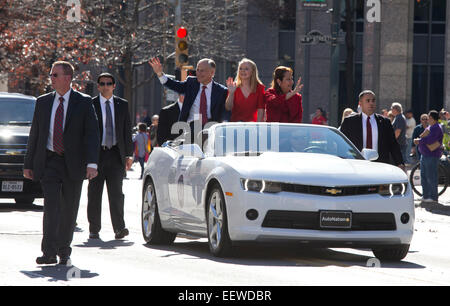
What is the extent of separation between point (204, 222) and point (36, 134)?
2.06m

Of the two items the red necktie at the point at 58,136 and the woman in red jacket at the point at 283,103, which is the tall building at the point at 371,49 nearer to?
the woman in red jacket at the point at 283,103

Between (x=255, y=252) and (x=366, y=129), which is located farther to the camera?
(x=366, y=129)

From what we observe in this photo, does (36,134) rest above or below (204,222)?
above

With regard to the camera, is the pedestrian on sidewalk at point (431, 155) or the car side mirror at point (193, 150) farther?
the pedestrian on sidewalk at point (431, 155)

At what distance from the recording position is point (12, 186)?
1883 centimetres

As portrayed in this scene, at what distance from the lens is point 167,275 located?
968 centimetres

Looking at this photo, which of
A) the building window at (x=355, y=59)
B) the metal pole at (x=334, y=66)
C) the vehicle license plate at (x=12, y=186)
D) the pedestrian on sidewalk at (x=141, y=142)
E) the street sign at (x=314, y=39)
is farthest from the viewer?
the building window at (x=355, y=59)

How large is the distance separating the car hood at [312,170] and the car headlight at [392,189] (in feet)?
0.16

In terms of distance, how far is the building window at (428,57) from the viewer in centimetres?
4200

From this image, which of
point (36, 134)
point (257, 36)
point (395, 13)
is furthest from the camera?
point (257, 36)

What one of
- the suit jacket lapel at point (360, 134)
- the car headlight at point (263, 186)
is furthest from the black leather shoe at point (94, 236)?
the car headlight at point (263, 186)

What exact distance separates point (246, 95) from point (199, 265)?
3605mm

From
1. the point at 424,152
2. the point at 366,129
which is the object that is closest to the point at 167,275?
the point at 366,129
